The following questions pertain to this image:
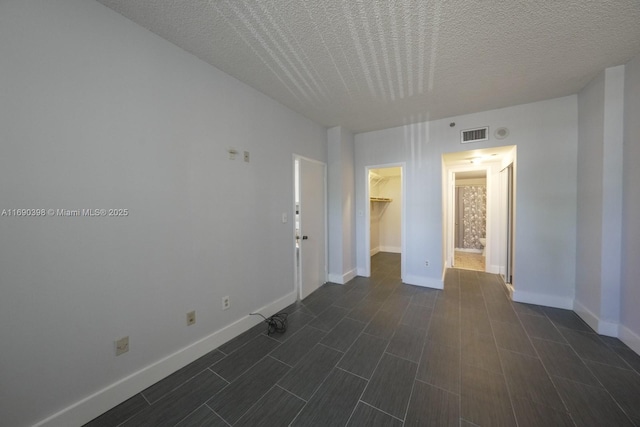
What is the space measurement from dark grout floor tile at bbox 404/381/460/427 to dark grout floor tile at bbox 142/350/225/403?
1.57 metres

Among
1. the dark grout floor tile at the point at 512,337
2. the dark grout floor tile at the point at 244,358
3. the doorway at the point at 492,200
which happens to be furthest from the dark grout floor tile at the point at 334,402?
the doorway at the point at 492,200

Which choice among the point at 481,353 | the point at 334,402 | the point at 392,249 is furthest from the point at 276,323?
the point at 392,249

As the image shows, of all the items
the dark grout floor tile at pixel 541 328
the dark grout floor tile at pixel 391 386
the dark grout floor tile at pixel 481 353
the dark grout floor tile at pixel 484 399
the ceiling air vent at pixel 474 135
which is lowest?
the dark grout floor tile at pixel 391 386

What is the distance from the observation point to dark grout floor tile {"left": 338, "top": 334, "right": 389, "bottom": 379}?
173cm

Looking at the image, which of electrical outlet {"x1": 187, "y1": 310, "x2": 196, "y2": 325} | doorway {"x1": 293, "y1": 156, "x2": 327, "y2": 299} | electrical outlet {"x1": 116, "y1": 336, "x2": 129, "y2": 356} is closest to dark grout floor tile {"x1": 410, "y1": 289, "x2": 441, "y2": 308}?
doorway {"x1": 293, "y1": 156, "x2": 327, "y2": 299}

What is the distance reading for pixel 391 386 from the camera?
1558mm

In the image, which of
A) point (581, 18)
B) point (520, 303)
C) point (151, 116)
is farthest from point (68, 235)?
point (520, 303)

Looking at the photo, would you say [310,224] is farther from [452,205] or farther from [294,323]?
[452,205]

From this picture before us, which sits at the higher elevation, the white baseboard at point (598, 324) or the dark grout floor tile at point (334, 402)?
the white baseboard at point (598, 324)

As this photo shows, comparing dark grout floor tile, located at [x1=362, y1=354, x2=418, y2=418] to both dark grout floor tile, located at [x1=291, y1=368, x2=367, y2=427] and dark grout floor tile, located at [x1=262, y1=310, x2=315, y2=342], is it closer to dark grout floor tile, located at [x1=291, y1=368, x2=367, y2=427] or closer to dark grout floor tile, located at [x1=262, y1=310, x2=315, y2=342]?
dark grout floor tile, located at [x1=291, y1=368, x2=367, y2=427]

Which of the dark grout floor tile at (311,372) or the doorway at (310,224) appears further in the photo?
the doorway at (310,224)

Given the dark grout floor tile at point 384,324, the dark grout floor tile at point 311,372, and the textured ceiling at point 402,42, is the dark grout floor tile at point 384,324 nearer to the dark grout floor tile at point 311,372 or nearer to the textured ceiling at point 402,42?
the dark grout floor tile at point 311,372

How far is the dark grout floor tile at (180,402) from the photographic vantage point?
1.32 metres

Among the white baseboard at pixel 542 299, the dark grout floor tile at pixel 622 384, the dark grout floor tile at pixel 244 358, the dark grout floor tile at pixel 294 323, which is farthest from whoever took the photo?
the white baseboard at pixel 542 299
